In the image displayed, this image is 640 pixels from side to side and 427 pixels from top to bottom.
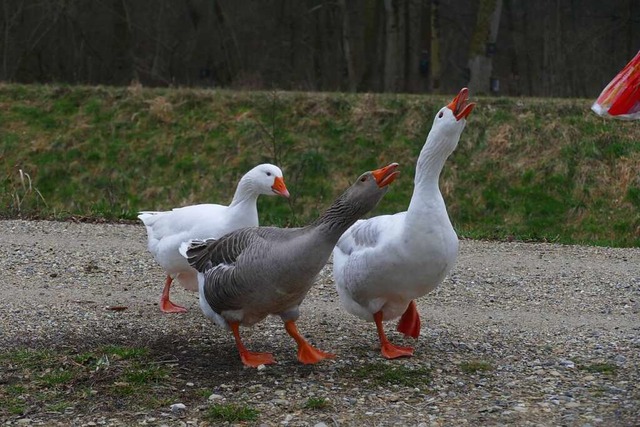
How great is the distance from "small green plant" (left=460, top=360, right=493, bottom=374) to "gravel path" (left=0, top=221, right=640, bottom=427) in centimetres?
1

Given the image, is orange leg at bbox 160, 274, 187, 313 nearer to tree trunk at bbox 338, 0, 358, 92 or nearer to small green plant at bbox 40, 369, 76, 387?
small green plant at bbox 40, 369, 76, 387

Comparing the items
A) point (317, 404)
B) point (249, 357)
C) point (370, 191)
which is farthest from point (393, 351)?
point (370, 191)

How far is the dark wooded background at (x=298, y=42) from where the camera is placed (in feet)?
86.0

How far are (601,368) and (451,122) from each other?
1.91m

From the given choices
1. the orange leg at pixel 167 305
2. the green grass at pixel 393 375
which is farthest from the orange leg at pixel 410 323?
the orange leg at pixel 167 305

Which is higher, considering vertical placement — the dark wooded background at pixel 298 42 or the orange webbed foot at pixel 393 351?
the dark wooded background at pixel 298 42

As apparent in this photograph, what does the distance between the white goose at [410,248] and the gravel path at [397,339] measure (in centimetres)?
42

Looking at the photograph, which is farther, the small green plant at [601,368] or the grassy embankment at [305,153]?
the grassy embankment at [305,153]

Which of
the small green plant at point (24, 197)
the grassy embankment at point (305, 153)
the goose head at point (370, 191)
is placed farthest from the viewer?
the grassy embankment at point (305, 153)

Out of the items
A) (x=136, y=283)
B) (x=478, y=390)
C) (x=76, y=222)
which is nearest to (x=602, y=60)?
(x=76, y=222)

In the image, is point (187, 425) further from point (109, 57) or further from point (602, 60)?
point (109, 57)

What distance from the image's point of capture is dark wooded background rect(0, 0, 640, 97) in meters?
26.2

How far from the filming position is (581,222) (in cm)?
1459

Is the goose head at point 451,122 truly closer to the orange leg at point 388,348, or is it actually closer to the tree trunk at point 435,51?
the orange leg at point 388,348
